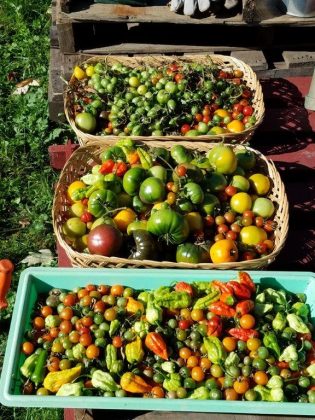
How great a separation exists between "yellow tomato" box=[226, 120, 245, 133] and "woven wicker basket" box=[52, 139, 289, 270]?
21cm

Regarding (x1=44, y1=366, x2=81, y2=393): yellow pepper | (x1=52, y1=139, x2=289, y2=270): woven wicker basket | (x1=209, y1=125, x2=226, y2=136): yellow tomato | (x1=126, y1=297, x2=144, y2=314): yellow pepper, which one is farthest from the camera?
(x1=209, y1=125, x2=226, y2=136): yellow tomato

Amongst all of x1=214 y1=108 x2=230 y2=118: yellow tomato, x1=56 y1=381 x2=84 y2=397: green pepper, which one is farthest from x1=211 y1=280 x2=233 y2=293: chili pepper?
x1=214 y1=108 x2=230 y2=118: yellow tomato

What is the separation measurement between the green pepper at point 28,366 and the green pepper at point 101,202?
2.54ft

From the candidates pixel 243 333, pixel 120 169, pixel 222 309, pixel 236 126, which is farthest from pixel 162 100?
pixel 243 333

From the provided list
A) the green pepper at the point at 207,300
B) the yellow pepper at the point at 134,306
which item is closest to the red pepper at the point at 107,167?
the yellow pepper at the point at 134,306

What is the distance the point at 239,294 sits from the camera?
2.18m

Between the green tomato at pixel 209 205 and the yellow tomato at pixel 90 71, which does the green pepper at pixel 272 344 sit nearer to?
the green tomato at pixel 209 205

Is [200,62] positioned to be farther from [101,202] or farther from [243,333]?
[243,333]

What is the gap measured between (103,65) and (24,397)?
227 centimetres

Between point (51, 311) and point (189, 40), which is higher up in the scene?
point (189, 40)

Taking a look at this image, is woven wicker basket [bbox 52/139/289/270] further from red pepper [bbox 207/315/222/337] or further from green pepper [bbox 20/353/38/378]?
green pepper [bbox 20/353/38/378]

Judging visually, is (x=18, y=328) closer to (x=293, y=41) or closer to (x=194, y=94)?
(x=194, y=94)

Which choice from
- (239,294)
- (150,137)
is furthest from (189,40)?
(239,294)

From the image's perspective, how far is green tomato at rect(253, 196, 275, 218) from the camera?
2691 mm
